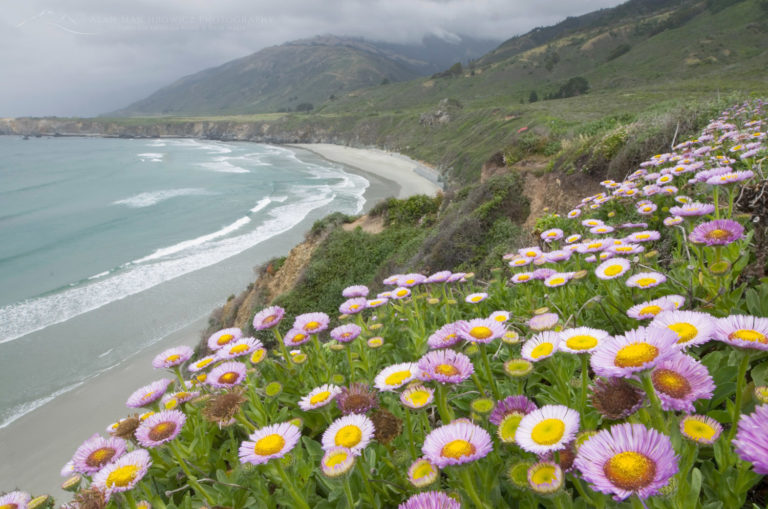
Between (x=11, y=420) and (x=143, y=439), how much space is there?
54.7 ft

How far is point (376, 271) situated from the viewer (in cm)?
1480

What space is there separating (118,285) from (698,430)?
28.4 metres

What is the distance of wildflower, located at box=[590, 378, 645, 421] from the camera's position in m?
1.39

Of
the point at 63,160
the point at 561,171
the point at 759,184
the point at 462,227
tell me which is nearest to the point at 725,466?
the point at 759,184

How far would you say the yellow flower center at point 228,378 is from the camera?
2655 millimetres

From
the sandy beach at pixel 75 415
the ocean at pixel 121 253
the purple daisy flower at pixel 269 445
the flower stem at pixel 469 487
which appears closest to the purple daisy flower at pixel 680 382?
the flower stem at pixel 469 487

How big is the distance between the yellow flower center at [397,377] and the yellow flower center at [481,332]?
0.38m

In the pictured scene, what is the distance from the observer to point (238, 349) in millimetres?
3104

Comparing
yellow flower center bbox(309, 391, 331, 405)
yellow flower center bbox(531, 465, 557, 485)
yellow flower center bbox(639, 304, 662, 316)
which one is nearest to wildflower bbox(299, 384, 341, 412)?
yellow flower center bbox(309, 391, 331, 405)

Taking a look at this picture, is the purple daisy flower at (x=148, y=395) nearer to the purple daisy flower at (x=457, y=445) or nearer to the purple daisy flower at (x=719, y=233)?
the purple daisy flower at (x=457, y=445)

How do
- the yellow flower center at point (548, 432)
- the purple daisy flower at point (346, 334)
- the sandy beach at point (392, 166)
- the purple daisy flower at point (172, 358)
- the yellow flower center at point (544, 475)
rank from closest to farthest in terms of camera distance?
1. the yellow flower center at point (544, 475)
2. the yellow flower center at point (548, 432)
3. the purple daisy flower at point (346, 334)
4. the purple daisy flower at point (172, 358)
5. the sandy beach at point (392, 166)

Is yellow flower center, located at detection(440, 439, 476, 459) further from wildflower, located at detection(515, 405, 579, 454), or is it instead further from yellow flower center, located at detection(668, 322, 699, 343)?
yellow flower center, located at detection(668, 322, 699, 343)

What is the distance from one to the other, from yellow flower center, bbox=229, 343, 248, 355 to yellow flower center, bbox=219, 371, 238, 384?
299 mm

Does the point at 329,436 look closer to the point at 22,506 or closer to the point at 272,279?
the point at 22,506
